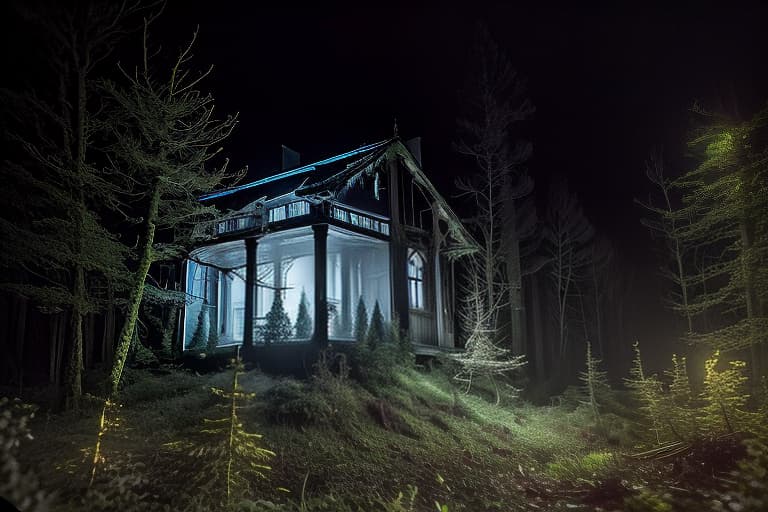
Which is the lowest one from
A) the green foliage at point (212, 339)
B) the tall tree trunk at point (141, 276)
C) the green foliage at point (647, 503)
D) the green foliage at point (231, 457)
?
the green foliage at point (647, 503)

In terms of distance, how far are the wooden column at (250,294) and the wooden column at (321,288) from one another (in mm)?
2184

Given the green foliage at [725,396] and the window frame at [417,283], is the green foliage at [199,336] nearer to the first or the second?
the window frame at [417,283]

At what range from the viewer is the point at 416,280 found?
2289cm

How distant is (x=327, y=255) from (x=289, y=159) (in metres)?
5.52

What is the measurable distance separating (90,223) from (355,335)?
882cm

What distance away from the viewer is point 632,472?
41.8ft

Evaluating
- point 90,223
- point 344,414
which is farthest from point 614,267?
point 90,223

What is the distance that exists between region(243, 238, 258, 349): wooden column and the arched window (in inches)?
252

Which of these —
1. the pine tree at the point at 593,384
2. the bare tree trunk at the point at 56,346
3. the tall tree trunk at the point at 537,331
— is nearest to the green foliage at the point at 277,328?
the bare tree trunk at the point at 56,346

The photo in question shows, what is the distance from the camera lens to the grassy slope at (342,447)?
8.77m

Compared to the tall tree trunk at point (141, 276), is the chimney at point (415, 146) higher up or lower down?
higher up

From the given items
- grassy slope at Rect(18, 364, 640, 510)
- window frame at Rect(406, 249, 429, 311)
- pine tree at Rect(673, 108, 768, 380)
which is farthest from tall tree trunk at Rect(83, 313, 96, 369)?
pine tree at Rect(673, 108, 768, 380)

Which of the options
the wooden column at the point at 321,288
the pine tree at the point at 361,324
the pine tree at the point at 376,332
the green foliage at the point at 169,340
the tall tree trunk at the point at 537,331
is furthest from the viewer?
the tall tree trunk at the point at 537,331

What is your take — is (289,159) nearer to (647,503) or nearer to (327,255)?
(327,255)
